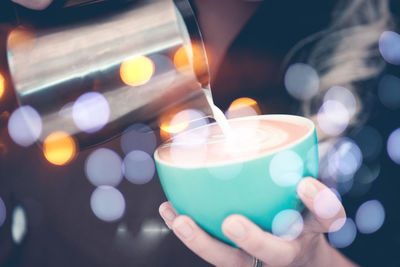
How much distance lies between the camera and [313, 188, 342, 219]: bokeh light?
376 millimetres

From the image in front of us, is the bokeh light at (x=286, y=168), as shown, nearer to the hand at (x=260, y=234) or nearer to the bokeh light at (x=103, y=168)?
the hand at (x=260, y=234)

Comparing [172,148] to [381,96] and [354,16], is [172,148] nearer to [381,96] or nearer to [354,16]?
[381,96]

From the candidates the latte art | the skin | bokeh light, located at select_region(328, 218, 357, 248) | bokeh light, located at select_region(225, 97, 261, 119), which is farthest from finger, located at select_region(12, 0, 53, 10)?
bokeh light, located at select_region(328, 218, 357, 248)

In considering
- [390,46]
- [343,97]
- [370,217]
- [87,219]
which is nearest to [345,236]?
[370,217]

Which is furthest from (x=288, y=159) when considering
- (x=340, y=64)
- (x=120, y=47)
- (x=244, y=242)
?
(x=340, y=64)

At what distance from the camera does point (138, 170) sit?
2.32 feet

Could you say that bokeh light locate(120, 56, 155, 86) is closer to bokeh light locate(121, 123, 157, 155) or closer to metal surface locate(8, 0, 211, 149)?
metal surface locate(8, 0, 211, 149)

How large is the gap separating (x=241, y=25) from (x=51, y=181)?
0.64 meters

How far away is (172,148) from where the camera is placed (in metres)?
0.47

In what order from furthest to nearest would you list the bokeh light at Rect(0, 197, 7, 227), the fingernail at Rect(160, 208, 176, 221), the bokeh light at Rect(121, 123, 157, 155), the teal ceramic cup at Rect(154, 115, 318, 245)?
the bokeh light at Rect(121, 123, 157, 155), the bokeh light at Rect(0, 197, 7, 227), the fingernail at Rect(160, 208, 176, 221), the teal ceramic cup at Rect(154, 115, 318, 245)

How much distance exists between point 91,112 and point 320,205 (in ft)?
0.98

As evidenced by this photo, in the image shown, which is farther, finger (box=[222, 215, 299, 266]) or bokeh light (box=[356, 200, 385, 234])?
bokeh light (box=[356, 200, 385, 234])

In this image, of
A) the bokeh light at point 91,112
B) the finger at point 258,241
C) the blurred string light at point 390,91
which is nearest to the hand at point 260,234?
the finger at point 258,241

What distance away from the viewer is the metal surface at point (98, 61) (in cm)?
38
